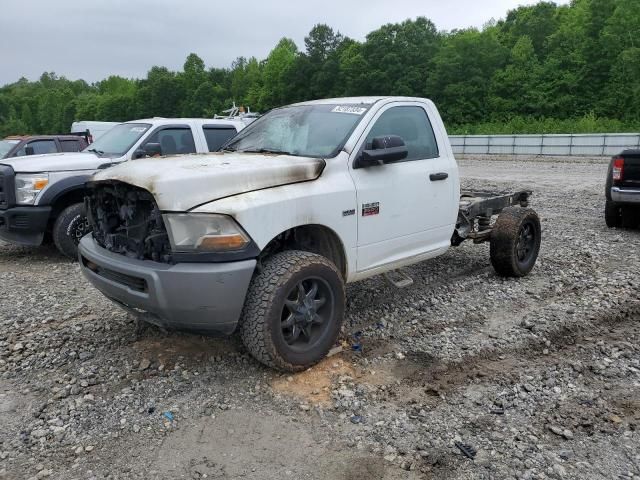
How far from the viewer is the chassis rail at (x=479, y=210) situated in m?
5.96

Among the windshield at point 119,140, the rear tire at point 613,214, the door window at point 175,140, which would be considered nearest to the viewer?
the windshield at point 119,140

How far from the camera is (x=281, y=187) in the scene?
12.5 feet

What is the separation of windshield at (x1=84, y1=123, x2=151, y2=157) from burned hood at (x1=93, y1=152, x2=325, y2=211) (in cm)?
413

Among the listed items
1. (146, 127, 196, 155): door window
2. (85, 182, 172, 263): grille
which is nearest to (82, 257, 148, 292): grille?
(85, 182, 172, 263): grille

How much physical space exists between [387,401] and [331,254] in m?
1.23

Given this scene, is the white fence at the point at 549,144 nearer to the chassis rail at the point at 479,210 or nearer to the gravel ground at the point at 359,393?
the chassis rail at the point at 479,210

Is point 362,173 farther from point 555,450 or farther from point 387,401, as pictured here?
point 555,450

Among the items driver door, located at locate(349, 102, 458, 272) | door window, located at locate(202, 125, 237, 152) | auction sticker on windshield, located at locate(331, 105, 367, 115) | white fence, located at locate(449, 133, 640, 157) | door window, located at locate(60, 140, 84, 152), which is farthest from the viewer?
white fence, located at locate(449, 133, 640, 157)

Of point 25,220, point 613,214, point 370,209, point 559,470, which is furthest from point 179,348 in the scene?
point 613,214

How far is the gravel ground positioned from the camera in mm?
2973

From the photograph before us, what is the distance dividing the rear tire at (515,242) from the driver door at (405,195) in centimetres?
94

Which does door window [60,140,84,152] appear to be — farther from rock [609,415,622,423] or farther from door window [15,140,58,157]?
rock [609,415,622,423]

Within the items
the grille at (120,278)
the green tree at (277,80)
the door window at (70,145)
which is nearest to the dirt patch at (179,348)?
the grille at (120,278)

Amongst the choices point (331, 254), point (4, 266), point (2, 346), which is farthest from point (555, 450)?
point (4, 266)
